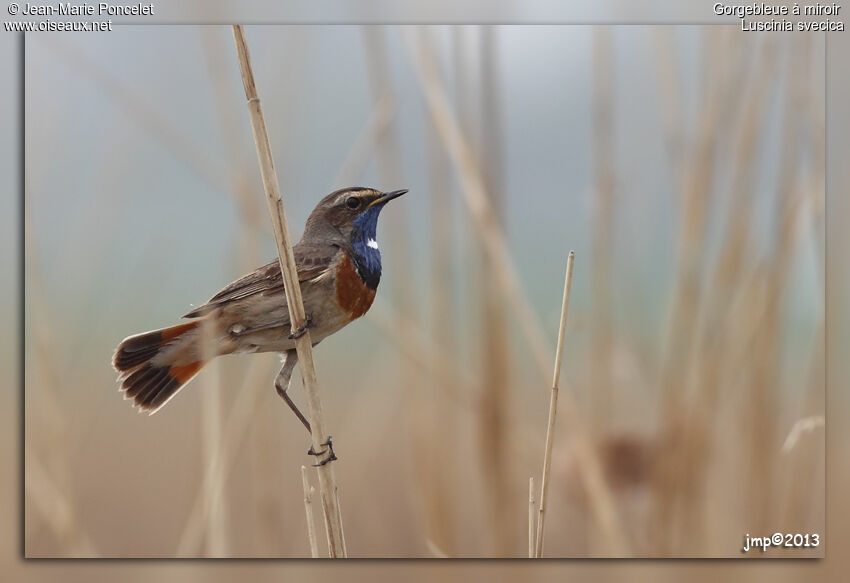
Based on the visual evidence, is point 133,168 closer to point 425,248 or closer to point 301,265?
point 301,265

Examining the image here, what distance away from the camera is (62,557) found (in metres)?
3.01

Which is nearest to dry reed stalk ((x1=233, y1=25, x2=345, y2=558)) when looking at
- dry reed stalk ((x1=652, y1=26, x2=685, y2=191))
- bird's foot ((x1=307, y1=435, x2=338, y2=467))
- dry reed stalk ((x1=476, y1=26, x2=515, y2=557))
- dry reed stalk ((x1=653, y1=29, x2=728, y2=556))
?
bird's foot ((x1=307, y1=435, x2=338, y2=467))

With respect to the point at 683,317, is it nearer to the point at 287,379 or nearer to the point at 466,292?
the point at 466,292

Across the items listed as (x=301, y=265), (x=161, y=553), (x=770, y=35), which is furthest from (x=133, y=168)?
(x=770, y=35)

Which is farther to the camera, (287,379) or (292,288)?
(287,379)

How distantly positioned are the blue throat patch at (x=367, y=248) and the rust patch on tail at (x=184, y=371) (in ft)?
1.88

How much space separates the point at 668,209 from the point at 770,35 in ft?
2.23

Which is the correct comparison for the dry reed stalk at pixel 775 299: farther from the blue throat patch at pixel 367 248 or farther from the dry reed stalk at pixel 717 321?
the blue throat patch at pixel 367 248

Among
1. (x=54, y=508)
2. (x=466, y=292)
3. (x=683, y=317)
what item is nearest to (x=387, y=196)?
(x=466, y=292)

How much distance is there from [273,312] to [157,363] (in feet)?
1.36

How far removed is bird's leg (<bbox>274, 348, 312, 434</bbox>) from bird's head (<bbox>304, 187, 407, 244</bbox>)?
0.39 meters

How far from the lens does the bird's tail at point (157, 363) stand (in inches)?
109

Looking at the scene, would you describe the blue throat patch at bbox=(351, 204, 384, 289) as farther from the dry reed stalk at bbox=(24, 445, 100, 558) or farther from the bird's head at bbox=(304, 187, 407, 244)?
the dry reed stalk at bbox=(24, 445, 100, 558)

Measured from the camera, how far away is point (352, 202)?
2.90 meters
